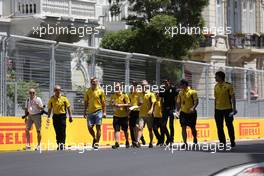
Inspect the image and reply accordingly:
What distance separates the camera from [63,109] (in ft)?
60.0

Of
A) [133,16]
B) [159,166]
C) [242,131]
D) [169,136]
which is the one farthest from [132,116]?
[133,16]

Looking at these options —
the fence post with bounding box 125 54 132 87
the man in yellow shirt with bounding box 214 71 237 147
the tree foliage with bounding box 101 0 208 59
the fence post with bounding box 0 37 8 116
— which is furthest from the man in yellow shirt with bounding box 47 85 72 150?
the tree foliage with bounding box 101 0 208 59

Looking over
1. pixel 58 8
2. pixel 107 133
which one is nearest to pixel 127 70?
pixel 107 133

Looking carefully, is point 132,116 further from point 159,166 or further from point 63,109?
point 159,166

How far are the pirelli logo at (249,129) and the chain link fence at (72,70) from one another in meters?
1.52

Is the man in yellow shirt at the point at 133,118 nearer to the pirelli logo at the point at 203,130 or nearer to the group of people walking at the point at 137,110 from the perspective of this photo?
the group of people walking at the point at 137,110

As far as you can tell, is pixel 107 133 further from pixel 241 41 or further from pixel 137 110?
pixel 241 41

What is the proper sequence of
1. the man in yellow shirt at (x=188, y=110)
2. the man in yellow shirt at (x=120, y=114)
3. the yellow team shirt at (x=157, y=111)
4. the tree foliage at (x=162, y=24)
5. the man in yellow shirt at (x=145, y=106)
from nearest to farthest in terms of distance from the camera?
1. the man in yellow shirt at (x=188, y=110)
2. the man in yellow shirt at (x=120, y=114)
3. the man in yellow shirt at (x=145, y=106)
4. the yellow team shirt at (x=157, y=111)
5. the tree foliage at (x=162, y=24)

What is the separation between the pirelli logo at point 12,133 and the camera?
1886cm

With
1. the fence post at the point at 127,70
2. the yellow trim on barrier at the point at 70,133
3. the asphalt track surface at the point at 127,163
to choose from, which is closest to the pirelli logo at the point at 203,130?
the yellow trim on barrier at the point at 70,133

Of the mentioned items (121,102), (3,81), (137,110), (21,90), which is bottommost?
(137,110)

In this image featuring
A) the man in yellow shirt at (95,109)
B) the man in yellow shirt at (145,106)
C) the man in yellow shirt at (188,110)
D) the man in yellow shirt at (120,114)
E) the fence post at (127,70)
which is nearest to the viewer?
the man in yellow shirt at (95,109)

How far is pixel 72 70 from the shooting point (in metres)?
21.8

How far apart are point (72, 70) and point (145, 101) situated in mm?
3293
